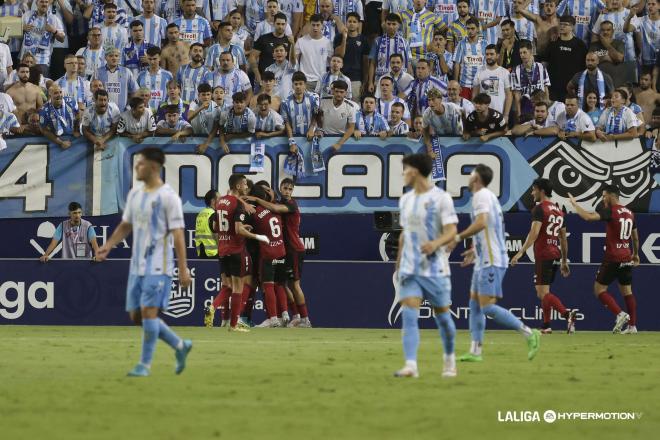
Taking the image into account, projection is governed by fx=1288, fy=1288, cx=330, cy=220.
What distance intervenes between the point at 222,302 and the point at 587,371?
8901mm

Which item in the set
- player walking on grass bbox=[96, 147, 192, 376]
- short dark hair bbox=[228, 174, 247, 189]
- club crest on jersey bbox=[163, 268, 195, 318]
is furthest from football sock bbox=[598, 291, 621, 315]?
player walking on grass bbox=[96, 147, 192, 376]

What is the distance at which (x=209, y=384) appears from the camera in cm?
1173

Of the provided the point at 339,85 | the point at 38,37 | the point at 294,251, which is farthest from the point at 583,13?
the point at 38,37

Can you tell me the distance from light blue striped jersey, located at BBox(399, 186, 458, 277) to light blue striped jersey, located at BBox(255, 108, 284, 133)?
11371 mm

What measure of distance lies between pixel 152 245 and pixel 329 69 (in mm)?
13365

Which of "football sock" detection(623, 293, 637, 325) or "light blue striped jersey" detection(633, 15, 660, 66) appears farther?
"light blue striped jersey" detection(633, 15, 660, 66)

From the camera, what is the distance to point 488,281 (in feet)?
47.0

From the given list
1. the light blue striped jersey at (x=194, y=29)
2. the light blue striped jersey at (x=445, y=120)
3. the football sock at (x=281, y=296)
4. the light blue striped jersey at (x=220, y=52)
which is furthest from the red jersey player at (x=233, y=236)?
the light blue striped jersey at (x=194, y=29)

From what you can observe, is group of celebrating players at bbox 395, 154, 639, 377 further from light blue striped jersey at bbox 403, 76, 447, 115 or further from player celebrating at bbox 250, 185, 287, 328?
light blue striped jersey at bbox 403, 76, 447, 115

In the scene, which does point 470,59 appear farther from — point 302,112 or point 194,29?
point 194,29

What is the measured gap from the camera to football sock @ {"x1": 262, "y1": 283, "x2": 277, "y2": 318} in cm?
2156

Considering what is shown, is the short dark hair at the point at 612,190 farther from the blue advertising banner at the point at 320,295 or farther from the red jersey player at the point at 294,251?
the red jersey player at the point at 294,251

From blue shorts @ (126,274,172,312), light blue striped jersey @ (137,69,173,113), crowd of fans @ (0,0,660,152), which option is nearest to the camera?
blue shorts @ (126,274,172,312)

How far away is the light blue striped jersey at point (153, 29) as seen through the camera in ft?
84.6
